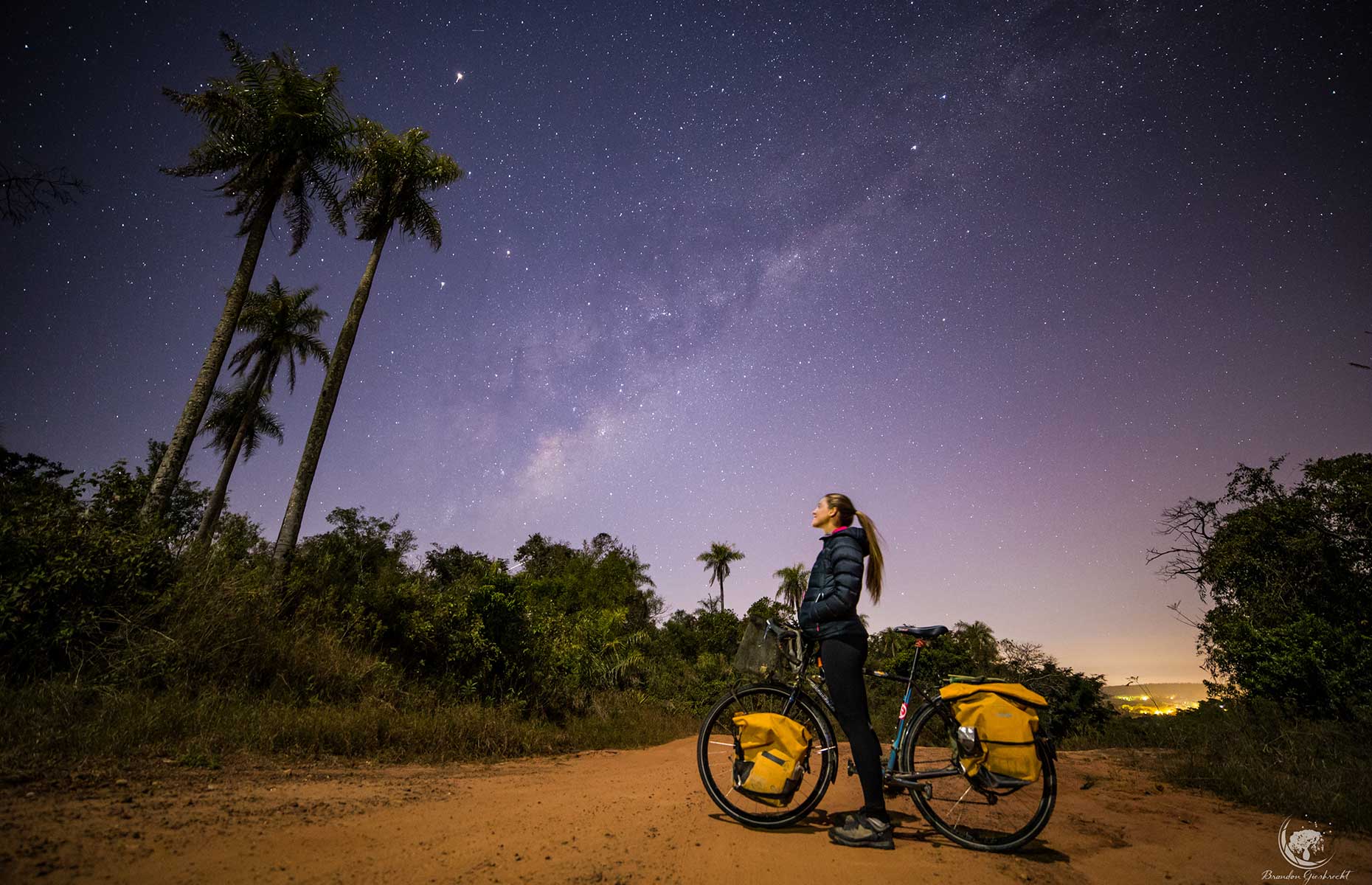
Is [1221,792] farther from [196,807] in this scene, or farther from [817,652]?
Answer: [196,807]

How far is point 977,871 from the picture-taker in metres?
2.85

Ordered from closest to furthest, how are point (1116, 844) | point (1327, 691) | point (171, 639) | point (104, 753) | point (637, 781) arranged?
point (1116, 844) < point (104, 753) < point (637, 781) < point (171, 639) < point (1327, 691)

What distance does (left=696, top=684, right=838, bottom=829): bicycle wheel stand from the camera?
3488 mm

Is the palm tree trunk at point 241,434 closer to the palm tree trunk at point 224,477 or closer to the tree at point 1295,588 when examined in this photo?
the palm tree trunk at point 224,477

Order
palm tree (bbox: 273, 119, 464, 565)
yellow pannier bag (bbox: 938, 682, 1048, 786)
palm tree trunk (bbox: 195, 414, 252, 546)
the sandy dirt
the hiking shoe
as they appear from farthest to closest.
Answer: palm tree trunk (bbox: 195, 414, 252, 546)
palm tree (bbox: 273, 119, 464, 565)
yellow pannier bag (bbox: 938, 682, 1048, 786)
the hiking shoe
the sandy dirt

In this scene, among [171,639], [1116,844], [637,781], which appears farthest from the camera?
[171,639]

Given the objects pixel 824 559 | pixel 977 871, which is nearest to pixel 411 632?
pixel 824 559

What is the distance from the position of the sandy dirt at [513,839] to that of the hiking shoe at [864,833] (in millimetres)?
52

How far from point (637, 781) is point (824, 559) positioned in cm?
341
